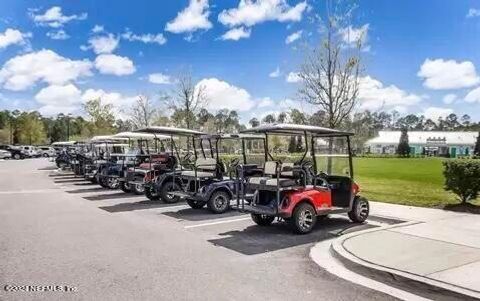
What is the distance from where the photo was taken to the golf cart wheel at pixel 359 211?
994 cm

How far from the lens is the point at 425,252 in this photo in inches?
275

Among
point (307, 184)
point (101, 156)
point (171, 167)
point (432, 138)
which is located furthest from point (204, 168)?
point (432, 138)

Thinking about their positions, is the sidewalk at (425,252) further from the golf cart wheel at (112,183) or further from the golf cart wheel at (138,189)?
the golf cart wheel at (112,183)

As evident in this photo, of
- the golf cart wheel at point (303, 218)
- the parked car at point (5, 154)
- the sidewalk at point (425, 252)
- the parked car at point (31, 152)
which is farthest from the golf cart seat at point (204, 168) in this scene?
the parked car at point (31, 152)

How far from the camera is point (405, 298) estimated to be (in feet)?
17.5

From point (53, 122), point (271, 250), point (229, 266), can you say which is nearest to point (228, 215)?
point (271, 250)

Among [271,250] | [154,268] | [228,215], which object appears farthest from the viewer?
[228,215]

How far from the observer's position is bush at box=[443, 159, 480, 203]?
11344 millimetres

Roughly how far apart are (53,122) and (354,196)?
10669 cm

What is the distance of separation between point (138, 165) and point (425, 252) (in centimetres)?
1160

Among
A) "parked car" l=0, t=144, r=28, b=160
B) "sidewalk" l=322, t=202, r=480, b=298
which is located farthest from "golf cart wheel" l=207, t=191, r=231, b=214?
"parked car" l=0, t=144, r=28, b=160

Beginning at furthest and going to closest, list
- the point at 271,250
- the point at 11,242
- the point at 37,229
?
1. the point at 37,229
2. the point at 11,242
3. the point at 271,250

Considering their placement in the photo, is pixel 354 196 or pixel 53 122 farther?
pixel 53 122

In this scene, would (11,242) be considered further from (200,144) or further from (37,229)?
(200,144)
